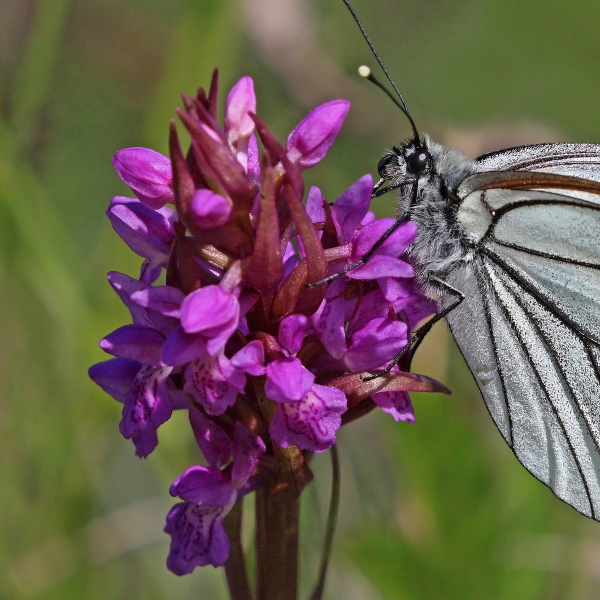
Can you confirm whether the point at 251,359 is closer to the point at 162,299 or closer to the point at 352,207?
the point at 162,299

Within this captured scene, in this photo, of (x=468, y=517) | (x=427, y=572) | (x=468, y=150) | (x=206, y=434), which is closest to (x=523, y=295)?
(x=468, y=517)

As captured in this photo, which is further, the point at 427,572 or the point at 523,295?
the point at 427,572

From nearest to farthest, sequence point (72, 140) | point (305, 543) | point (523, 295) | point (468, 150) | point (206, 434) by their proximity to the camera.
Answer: point (206, 434) < point (523, 295) < point (305, 543) < point (468, 150) < point (72, 140)

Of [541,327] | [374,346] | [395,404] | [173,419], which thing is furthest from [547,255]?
[173,419]

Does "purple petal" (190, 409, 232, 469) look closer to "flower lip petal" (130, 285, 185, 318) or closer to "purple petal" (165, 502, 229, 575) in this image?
"purple petal" (165, 502, 229, 575)

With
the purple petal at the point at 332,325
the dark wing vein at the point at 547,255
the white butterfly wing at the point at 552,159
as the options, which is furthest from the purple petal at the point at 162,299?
the white butterfly wing at the point at 552,159

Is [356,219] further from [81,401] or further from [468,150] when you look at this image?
[468,150]
